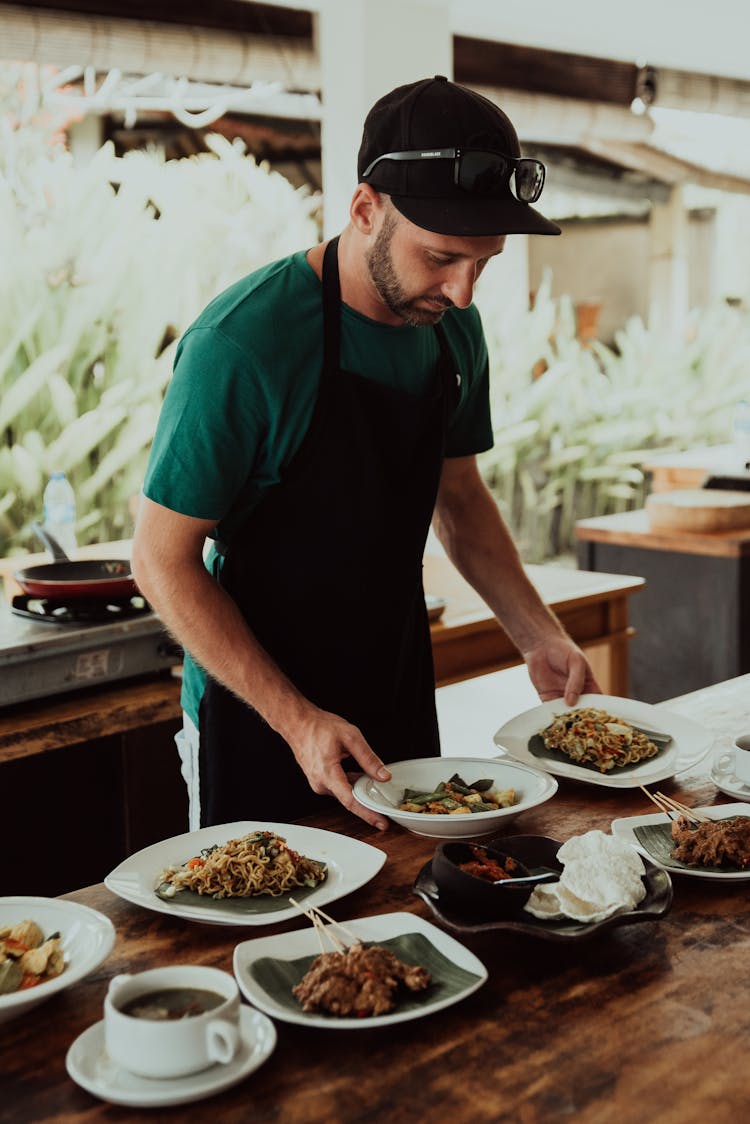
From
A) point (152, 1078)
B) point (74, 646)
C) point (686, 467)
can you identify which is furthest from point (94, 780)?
point (686, 467)

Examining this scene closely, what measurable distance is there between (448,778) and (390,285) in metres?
0.75

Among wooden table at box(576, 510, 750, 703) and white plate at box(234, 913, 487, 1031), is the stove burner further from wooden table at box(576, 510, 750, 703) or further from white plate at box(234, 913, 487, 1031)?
wooden table at box(576, 510, 750, 703)

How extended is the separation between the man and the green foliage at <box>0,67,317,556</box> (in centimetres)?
283

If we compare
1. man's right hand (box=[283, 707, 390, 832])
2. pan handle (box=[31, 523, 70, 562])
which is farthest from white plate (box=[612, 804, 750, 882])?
pan handle (box=[31, 523, 70, 562])

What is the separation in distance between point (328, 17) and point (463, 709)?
3116 millimetres

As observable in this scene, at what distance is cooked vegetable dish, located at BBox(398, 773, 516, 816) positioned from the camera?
1.68 metres

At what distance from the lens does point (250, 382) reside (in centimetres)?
188

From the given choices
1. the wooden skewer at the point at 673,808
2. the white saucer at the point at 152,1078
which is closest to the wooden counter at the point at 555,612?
the wooden skewer at the point at 673,808

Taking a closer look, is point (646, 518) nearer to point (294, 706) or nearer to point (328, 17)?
point (328, 17)

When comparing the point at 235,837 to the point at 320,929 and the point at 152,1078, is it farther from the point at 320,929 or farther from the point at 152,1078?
the point at 152,1078

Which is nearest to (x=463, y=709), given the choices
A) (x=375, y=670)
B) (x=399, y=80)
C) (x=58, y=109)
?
(x=375, y=670)

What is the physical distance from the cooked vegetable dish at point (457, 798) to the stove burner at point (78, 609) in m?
1.27

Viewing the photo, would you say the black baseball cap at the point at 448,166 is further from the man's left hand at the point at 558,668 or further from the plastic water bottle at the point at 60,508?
the plastic water bottle at the point at 60,508

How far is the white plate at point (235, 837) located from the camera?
4.55 ft
